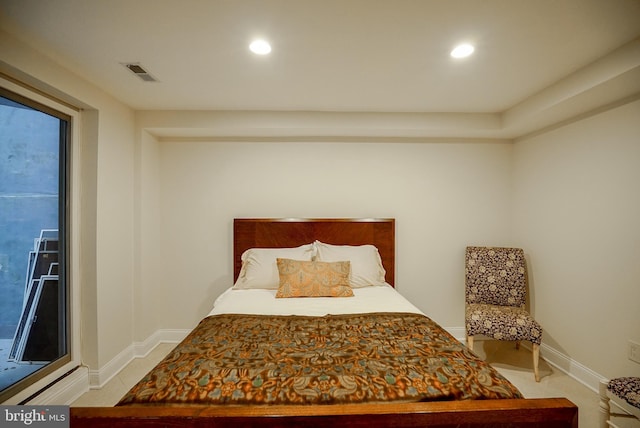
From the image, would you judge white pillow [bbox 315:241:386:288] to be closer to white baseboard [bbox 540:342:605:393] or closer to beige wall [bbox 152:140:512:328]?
beige wall [bbox 152:140:512:328]

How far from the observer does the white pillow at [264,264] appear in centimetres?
281

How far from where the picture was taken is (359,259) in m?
2.99

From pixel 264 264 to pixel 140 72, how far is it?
1.79 meters

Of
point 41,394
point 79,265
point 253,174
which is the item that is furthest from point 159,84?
point 41,394

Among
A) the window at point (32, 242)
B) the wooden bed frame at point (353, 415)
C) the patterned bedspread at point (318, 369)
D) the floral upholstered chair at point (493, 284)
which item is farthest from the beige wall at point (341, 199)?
the wooden bed frame at point (353, 415)

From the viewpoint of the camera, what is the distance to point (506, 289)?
3.05 m

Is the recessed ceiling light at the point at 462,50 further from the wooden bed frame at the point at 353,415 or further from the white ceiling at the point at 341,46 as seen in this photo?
the wooden bed frame at the point at 353,415

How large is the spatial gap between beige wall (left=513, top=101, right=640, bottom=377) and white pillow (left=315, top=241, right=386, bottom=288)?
1.56 meters

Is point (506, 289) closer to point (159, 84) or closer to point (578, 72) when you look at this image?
point (578, 72)

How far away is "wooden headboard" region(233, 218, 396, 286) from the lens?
3.30 m

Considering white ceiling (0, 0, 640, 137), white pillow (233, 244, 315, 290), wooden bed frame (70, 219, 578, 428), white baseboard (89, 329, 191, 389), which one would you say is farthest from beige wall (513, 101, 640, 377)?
white baseboard (89, 329, 191, 389)

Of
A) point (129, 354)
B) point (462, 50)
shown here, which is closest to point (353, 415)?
point (462, 50)

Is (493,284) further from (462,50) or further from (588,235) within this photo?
(462,50)

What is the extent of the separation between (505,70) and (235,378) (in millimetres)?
2513
